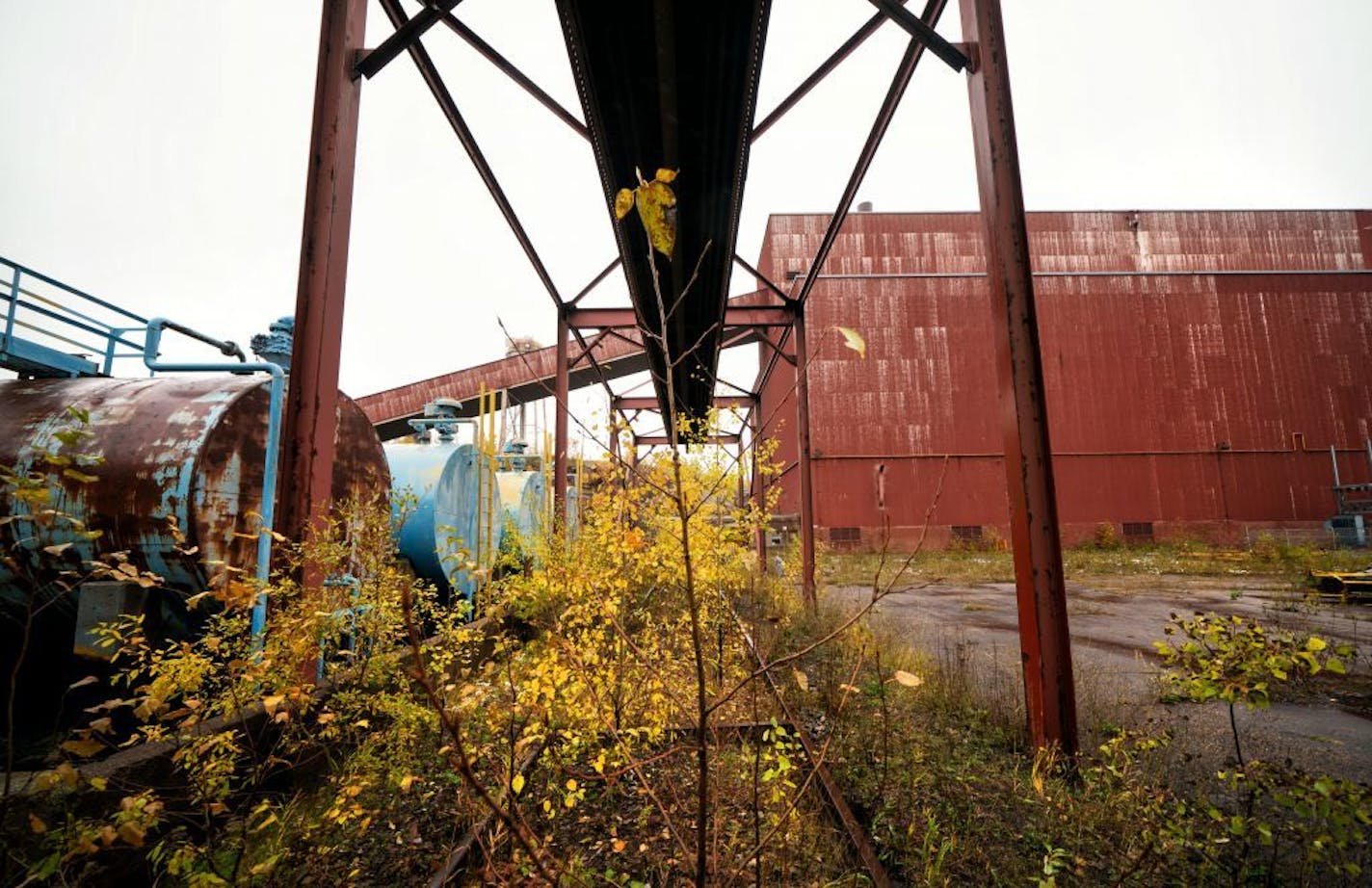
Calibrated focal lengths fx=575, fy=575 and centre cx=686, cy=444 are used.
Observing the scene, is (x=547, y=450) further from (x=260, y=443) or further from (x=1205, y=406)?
(x=1205, y=406)

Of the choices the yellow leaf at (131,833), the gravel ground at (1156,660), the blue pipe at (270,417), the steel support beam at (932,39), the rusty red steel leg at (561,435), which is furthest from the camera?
the rusty red steel leg at (561,435)

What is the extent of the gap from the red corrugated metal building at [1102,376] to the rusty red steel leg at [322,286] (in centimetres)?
1462

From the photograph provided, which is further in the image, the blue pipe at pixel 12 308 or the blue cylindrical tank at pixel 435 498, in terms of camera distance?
the blue cylindrical tank at pixel 435 498

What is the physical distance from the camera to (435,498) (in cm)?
659

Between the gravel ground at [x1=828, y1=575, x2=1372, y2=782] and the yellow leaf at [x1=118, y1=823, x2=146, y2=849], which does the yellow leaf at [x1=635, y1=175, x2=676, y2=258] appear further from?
the gravel ground at [x1=828, y1=575, x2=1372, y2=782]

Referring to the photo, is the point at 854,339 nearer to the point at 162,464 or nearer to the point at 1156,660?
the point at 162,464

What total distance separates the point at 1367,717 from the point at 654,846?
17.7ft

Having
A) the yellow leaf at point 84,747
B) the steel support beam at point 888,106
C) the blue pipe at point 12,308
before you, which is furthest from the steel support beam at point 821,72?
the blue pipe at point 12,308

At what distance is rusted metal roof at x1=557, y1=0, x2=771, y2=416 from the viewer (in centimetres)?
327

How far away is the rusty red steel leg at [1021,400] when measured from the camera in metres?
2.85

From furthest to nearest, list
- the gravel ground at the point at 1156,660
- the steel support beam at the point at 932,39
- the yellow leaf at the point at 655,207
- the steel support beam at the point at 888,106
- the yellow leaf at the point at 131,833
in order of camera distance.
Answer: the steel support beam at the point at 888,106
the gravel ground at the point at 1156,660
the steel support beam at the point at 932,39
the yellow leaf at the point at 131,833
the yellow leaf at the point at 655,207

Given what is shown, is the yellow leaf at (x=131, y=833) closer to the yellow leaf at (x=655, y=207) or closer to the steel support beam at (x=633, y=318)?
the yellow leaf at (x=655, y=207)

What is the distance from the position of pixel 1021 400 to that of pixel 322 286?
3677mm

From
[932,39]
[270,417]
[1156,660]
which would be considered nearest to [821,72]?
[932,39]
